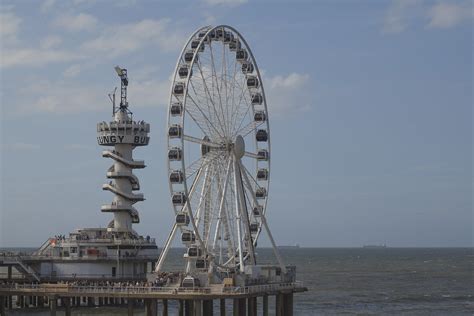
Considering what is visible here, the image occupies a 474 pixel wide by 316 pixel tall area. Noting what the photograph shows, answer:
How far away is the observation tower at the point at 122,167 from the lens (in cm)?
9575

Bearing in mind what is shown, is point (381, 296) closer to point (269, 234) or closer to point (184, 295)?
point (269, 234)

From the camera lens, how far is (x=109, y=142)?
96375 mm

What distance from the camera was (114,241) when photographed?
92.4 m

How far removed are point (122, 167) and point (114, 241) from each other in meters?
7.72

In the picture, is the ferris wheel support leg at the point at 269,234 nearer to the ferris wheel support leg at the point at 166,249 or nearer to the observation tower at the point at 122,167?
the ferris wheel support leg at the point at 166,249

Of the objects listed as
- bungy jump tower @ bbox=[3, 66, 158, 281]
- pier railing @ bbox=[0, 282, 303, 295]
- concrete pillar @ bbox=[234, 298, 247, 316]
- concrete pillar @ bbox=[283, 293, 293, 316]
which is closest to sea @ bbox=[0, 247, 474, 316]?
bungy jump tower @ bbox=[3, 66, 158, 281]

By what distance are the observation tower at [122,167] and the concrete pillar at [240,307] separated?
28213 mm

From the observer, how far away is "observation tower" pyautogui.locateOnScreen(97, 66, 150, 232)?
314 feet

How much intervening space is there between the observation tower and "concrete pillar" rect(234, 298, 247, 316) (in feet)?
92.6

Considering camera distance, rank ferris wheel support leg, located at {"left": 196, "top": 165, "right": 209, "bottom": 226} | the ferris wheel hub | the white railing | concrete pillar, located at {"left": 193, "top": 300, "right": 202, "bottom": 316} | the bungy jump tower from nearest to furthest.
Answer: the white railing
concrete pillar, located at {"left": 193, "top": 300, "right": 202, "bottom": 316}
ferris wheel support leg, located at {"left": 196, "top": 165, "right": 209, "bottom": 226}
the ferris wheel hub
the bungy jump tower

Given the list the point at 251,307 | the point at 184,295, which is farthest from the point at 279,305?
the point at 184,295

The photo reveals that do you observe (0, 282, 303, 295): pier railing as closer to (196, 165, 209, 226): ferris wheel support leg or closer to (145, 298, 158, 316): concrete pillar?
(145, 298, 158, 316): concrete pillar

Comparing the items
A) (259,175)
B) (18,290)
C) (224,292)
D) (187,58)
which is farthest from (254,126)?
(18,290)

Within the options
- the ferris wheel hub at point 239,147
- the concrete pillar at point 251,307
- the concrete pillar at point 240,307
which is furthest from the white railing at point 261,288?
the ferris wheel hub at point 239,147
